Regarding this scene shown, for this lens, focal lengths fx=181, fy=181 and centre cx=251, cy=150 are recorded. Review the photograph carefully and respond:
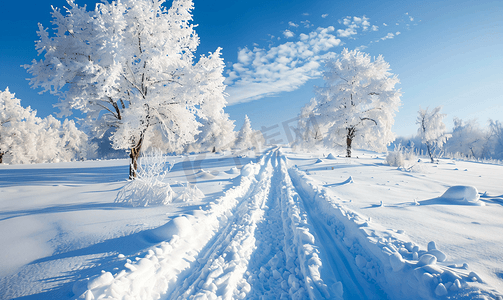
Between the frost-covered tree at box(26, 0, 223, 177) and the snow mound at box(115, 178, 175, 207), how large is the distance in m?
2.31

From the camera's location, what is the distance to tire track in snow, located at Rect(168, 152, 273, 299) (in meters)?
2.26

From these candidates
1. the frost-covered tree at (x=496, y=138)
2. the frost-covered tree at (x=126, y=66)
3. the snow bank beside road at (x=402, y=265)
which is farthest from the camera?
the frost-covered tree at (x=496, y=138)

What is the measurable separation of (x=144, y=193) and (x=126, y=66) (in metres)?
5.66

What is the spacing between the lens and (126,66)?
7.50 m

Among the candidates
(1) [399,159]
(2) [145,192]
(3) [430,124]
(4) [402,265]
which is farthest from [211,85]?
(3) [430,124]

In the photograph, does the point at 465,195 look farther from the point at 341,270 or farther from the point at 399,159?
the point at 399,159

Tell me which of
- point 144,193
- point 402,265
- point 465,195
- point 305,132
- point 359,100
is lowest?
point 402,265

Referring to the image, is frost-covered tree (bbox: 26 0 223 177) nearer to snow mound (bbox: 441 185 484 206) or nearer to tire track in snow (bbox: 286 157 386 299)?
tire track in snow (bbox: 286 157 386 299)

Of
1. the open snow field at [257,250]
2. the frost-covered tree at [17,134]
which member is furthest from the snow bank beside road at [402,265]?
the frost-covered tree at [17,134]

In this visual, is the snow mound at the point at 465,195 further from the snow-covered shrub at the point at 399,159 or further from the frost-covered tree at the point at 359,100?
the frost-covered tree at the point at 359,100

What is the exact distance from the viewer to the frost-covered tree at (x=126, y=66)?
659cm

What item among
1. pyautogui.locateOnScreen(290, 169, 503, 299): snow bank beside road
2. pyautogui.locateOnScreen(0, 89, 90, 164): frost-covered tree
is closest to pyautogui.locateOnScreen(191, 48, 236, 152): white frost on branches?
pyautogui.locateOnScreen(290, 169, 503, 299): snow bank beside road

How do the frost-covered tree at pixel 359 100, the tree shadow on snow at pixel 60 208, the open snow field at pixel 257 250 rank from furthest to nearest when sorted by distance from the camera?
the frost-covered tree at pixel 359 100, the tree shadow on snow at pixel 60 208, the open snow field at pixel 257 250

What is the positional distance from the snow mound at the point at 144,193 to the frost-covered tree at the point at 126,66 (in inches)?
90.9
